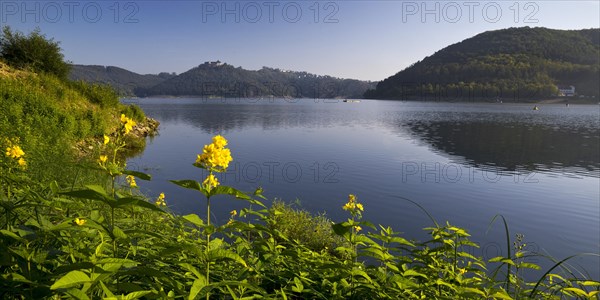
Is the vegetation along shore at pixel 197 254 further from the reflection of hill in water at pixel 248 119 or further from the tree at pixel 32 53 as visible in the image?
the reflection of hill in water at pixel 248 119

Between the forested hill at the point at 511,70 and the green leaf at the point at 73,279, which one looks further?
the forested hill at the point at 511,70

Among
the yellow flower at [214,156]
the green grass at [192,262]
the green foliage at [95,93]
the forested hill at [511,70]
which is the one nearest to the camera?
the green grass at [192,262]

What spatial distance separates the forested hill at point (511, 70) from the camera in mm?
135625

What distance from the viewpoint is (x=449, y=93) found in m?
146

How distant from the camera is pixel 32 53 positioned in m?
23.8

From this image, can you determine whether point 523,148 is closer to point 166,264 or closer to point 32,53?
point 166,264

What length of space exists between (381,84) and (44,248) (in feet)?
665

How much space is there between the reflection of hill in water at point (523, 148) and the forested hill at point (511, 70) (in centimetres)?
10892

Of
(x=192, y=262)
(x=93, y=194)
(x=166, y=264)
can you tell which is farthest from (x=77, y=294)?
(x=192, y=262)

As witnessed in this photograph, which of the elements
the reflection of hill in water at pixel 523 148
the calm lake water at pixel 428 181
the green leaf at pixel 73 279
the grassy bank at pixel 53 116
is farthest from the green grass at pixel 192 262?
the reflection of hill in water at pixel 523 148

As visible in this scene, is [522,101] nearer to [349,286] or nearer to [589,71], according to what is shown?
[589,71]

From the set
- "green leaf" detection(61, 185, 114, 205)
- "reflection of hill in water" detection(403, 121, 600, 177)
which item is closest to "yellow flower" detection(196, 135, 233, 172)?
"green leaf" detection(61, 185, 114, 205)

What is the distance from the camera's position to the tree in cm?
2323

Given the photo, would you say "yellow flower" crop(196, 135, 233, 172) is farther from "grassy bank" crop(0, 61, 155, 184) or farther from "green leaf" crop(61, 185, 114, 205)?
"grassy bank" crop(0, 61, 155, 184)
